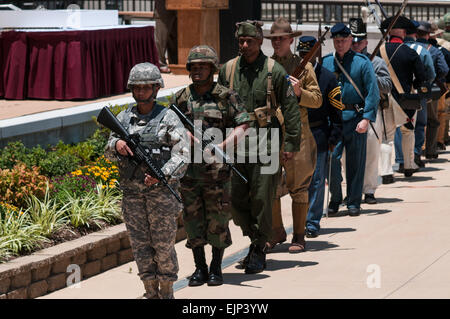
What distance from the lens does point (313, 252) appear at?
31.8 feet

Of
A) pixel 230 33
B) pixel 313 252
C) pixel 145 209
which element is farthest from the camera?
pixel 230 33

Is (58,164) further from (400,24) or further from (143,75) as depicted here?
(400,24)

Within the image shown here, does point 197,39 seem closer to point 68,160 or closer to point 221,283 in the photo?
point 68,160

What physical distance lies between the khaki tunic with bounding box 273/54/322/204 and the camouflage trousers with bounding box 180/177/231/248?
1.20 m

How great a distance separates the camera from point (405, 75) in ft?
45.6

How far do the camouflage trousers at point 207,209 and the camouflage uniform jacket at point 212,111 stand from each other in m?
0.09

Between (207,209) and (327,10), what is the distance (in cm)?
1711

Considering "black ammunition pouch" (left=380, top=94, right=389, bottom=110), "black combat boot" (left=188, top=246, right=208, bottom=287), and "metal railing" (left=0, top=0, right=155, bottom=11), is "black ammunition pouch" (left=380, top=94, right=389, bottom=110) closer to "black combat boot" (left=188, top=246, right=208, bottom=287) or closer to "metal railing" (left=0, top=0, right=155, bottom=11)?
"black combat boot" (left=188, top=246, right=208, bottom=287)

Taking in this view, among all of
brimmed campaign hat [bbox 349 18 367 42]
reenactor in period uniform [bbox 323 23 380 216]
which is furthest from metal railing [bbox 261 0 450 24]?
reenactor in period uniform [bbox 323 23 380 216]

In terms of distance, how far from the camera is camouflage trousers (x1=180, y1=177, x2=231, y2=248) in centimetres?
843

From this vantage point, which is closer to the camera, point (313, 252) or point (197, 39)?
point (313, 252)

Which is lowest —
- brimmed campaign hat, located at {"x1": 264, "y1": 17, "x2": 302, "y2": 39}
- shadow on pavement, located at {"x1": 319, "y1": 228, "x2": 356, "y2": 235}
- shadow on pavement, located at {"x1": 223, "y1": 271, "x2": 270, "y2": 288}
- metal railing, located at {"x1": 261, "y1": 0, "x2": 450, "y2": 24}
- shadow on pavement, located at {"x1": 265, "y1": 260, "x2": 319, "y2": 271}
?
shadow on pavement, located at {"x1": 319, "y1": 228, "x2": 356, "y2": 235}

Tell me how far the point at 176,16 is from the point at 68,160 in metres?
8.53
